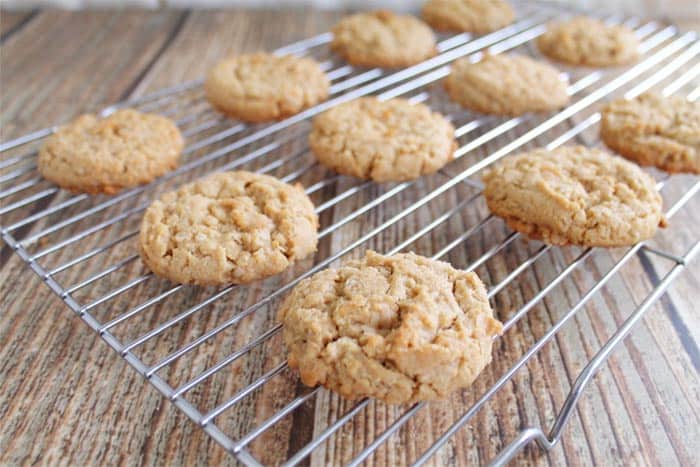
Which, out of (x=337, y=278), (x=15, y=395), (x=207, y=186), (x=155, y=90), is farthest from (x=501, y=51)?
(x=15, y=395)

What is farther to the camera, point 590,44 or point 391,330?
point 590,44

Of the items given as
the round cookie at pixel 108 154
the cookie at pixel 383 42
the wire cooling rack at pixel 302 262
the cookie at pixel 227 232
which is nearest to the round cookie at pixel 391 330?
the wire cooling rack at pixel 302 262

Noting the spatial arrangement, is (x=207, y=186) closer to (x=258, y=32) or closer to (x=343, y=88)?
(x=343, y=88)

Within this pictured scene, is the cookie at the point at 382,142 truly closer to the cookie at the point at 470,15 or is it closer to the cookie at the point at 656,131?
the cookie at the point at 656,131

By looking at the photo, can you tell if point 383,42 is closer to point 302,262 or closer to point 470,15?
point 470,15

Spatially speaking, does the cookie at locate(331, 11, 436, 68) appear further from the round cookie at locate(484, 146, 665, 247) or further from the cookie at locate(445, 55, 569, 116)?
the round cookie at locate(484, 146, 665, 247)

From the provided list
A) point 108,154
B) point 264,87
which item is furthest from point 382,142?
point 108,154

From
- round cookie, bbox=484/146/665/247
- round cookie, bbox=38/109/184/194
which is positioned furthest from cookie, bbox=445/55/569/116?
round cookie, bbox=38/109/184/194
